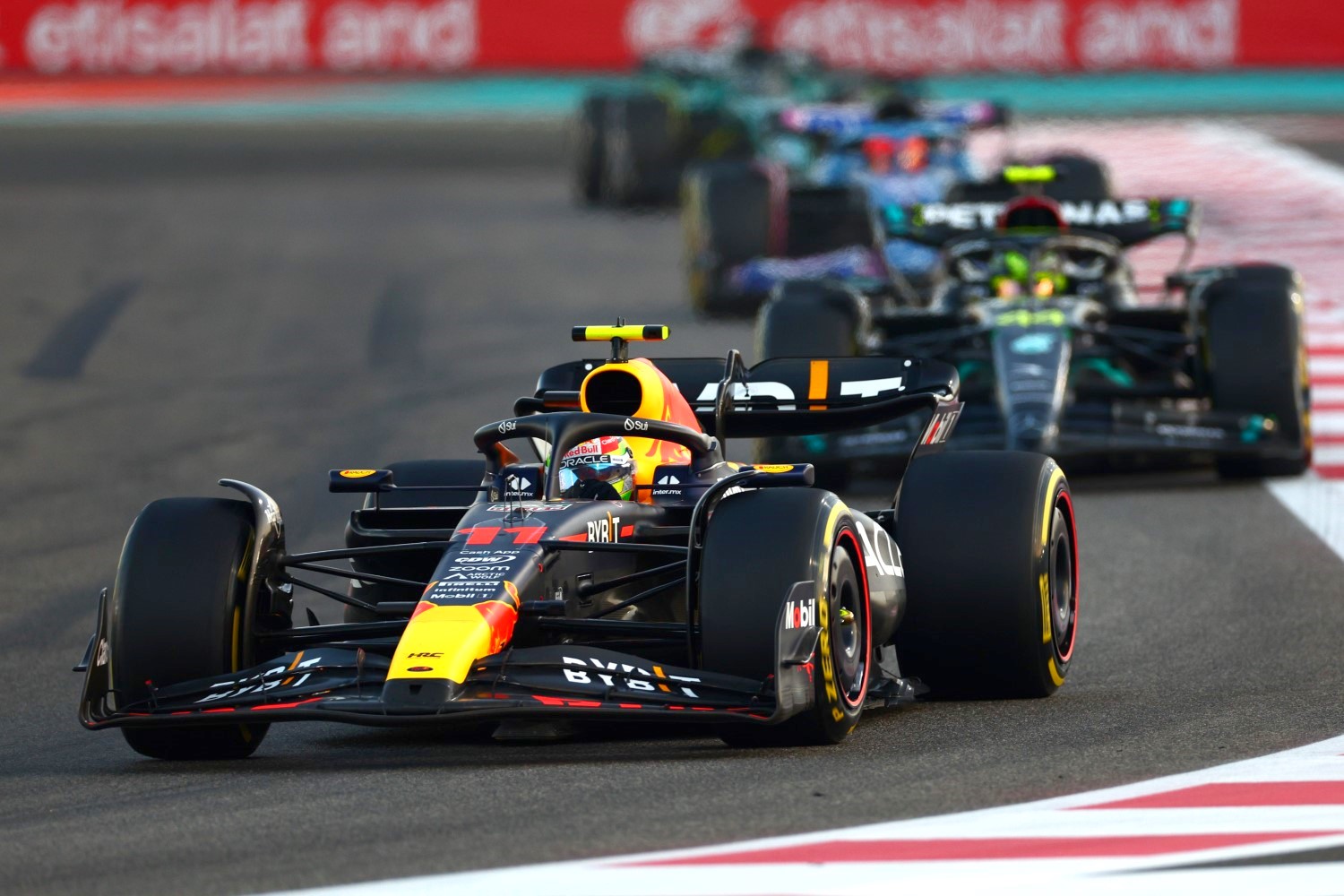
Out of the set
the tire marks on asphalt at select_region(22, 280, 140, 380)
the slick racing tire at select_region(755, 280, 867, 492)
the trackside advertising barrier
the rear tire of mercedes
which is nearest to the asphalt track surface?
the tire marks on asphalt at select_region(22, 280, 140, 380)

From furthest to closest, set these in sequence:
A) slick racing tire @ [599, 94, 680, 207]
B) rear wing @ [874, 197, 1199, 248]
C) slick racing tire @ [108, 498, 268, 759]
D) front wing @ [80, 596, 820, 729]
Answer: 1. slick racing tire @ [599, 94, 680, 207]
2. rear wing @ [874, 197, 1199, 248]
3. slick racing tire @ [108, 498, 268, 759]
4. front wing @ [80, 596, 820, 729]

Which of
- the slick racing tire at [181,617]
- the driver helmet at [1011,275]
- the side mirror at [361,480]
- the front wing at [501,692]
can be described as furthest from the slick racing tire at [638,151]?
the front wing at [501,692]

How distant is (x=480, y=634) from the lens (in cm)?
737

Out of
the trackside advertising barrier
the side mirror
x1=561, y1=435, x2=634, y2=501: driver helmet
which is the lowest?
the trackside advertising barrier

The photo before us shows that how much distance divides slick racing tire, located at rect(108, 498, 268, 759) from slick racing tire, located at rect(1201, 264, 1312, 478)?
290 inches

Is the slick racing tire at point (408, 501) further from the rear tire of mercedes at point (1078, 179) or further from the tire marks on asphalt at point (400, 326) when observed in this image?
the rear tire of mercedes at point (1078, 179)

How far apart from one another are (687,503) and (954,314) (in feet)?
20.3

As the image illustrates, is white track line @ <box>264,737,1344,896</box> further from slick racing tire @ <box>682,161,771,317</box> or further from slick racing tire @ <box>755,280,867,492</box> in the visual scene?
slick racing tire @ <box>682,161,771,317</box>

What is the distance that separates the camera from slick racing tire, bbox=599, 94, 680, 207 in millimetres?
28312

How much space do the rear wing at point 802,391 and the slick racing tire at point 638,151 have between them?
1851 centimetres

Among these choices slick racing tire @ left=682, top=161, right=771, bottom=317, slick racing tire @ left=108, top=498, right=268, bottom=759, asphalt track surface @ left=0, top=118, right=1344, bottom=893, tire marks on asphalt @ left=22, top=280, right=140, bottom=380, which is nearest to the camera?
asphalt track surface @ left=0, top=118, right=1344, bottom=893

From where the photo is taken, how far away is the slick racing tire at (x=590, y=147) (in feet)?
96.6

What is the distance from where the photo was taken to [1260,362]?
1391 cm

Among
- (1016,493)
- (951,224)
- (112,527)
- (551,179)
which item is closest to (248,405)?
(112,527)
